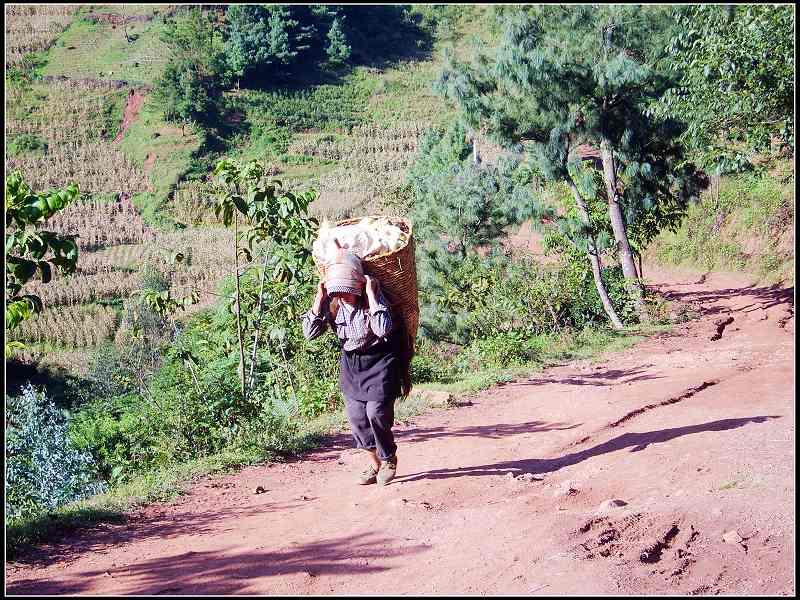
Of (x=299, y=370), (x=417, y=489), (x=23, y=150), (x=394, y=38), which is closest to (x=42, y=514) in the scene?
(x=417, y=489)

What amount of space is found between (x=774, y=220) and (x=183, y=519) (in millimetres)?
18695

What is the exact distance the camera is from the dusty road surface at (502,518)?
340cm

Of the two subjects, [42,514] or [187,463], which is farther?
[187,463]

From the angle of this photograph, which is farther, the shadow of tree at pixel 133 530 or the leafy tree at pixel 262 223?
→ the leafy tree at pixel 262 223

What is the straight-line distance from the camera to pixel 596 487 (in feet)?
14.8

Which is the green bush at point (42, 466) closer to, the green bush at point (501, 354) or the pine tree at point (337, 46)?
the green bush at point (501, 354)

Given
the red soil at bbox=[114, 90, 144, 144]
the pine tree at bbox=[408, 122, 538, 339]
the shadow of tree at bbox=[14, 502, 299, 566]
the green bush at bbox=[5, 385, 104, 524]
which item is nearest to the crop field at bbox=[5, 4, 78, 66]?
the red soil at bbox=[114, 90, 144, 144]

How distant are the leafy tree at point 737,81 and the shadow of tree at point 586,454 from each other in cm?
502

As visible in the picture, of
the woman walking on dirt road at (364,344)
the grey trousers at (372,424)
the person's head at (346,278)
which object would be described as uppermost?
the person's head at (346,278)

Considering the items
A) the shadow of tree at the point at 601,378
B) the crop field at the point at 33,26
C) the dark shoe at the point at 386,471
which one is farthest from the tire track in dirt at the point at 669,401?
the crop field at the point at 33,26

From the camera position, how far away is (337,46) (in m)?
56.8

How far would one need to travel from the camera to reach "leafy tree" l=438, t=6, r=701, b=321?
12438 millimetres

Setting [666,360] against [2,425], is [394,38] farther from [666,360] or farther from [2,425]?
[2,425]

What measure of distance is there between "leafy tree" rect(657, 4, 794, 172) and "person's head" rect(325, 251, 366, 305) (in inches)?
264
